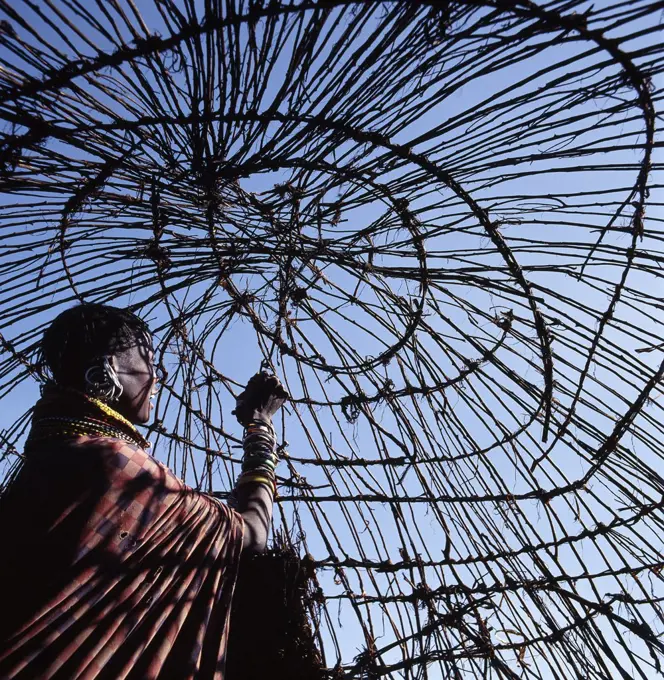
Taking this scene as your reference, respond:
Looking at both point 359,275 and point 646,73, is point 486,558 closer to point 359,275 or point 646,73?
point 359,275

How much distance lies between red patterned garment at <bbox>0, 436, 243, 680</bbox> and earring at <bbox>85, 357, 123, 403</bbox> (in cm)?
18

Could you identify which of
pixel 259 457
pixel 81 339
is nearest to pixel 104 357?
pixel 81 339

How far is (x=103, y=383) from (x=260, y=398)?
64 cm

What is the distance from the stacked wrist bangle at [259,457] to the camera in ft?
6.43

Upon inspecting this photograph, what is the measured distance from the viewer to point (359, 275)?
2.39 meters

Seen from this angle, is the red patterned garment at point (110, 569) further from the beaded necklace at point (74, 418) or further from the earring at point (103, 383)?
the earring at point (103, 383)

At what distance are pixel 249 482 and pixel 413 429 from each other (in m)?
0.82

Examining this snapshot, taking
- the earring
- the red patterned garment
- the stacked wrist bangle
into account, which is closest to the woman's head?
the earring

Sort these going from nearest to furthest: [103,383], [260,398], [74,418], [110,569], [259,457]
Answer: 1. [110,569]
2. [74,418]
3. [103,383]
4. [259,457]
5. [260,398]

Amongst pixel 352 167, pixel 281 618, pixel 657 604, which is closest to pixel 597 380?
pixel 657 604

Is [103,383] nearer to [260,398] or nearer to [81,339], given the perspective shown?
[81,339]

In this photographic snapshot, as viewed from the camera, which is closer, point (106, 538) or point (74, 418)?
point (106, 538)

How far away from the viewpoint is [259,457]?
1.99 metres

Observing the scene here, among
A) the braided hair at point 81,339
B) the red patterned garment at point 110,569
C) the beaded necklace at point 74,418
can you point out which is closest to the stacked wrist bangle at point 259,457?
the red patterned garment at point 110,569
